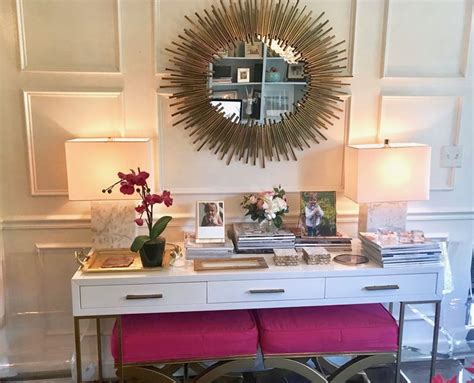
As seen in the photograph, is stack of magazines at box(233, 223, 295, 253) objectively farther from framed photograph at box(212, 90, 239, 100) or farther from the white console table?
framed photograph at box(212, 90, 239, 100)

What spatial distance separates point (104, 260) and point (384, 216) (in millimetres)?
1440

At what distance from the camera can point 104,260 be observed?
2.14 metres

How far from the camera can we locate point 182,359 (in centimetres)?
203

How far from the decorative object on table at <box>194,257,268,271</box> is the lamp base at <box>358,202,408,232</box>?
63 cm

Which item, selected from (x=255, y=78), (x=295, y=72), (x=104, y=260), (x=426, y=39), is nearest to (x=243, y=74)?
(x=255, y=78)

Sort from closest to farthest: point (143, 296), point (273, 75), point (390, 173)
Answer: point (143, 296), point (390, 173), point (273, 75)

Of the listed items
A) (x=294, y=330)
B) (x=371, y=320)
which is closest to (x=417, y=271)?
(x=371, y=320)

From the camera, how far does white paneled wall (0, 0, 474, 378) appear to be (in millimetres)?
2266

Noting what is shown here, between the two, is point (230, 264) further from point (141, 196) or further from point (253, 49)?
→ point (253, 49)

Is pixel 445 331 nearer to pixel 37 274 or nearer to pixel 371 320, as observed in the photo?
pixel 371 320

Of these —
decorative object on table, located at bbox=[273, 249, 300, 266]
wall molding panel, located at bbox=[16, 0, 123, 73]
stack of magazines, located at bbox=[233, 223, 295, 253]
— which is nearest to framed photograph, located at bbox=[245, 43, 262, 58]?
wall molding panel, located at bbox=[16, 0, 123, 73]

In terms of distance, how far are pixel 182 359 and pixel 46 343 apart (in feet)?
3.16

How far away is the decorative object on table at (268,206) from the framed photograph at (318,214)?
12 centimetres

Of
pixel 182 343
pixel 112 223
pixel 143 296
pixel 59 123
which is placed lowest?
pixel 182 343
